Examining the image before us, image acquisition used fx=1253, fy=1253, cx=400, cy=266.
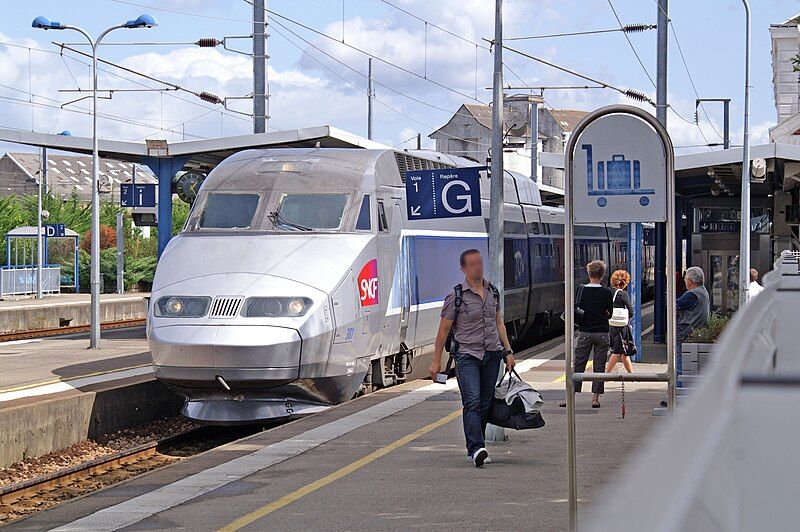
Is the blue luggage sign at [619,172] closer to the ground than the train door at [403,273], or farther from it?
farther from it

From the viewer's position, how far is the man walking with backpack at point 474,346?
33.8ft

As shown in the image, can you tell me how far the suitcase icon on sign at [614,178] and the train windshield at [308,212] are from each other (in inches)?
346

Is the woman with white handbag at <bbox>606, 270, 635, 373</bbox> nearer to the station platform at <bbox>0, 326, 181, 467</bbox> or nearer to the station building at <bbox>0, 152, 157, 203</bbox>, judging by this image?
the station platform at <bbox>0, 326, 181, 467</bbox>

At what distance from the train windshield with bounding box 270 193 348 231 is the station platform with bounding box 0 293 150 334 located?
59.5 feet

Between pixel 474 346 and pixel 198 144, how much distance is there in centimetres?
1820

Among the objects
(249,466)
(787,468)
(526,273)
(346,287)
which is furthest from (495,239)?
Answer: (787,468)

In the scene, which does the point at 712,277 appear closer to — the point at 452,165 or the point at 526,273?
the point at 526,273

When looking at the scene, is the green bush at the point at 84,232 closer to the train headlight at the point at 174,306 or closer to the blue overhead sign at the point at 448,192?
the blue overhead sign at the point at 448,192

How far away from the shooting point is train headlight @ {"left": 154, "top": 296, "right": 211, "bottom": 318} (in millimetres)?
14508

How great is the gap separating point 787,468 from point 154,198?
28.0 metres

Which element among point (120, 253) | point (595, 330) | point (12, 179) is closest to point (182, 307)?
point (595, 330)

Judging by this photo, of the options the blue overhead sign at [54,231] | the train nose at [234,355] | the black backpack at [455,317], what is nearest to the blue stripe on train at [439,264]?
the train nose at [234,355]

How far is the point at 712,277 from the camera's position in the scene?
101 ft

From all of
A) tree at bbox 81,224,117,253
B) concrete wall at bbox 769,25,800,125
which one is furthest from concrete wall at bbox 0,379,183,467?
tree at bbox 81,224,117,253
